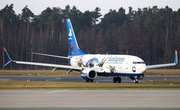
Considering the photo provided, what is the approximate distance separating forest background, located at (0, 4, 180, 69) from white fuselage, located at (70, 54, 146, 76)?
47562 mm

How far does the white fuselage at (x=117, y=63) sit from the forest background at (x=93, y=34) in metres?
47.6

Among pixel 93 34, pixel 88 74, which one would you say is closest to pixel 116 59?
pixel 88 74

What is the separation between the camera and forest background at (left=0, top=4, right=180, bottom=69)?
101 meters

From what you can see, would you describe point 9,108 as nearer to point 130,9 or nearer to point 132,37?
point 132,37

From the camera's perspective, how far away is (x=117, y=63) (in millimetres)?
38281

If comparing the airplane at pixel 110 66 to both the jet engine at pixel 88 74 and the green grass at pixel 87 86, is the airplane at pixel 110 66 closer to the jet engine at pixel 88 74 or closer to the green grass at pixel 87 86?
the jet engine at pixel 88 74

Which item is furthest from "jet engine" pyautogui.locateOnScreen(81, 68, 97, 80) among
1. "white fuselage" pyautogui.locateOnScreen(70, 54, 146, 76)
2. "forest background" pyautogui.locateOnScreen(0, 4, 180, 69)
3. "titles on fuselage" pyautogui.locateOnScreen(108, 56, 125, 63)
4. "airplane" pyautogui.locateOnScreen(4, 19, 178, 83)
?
"forest background" pyautogui.locateOnScreen(0, 4, 180, 69)

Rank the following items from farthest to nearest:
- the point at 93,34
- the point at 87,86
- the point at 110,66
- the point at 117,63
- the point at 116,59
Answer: the point at 93,34, the point at 110,66, the point at 116,59, the point at 117,63, the point at 87,86

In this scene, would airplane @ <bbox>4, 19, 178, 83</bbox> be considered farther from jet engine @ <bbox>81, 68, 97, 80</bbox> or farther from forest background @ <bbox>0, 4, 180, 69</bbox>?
forest background @ <bbox>0, 4, 180, 69</bbox>

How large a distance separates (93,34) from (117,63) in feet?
258

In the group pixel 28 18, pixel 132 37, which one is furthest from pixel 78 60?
pixel 28 18

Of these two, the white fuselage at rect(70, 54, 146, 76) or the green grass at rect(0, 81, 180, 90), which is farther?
the white fuselage at rect(70, 54, 146, 76)

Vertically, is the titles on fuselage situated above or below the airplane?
above

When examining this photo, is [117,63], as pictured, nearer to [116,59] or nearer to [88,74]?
[116,59]
